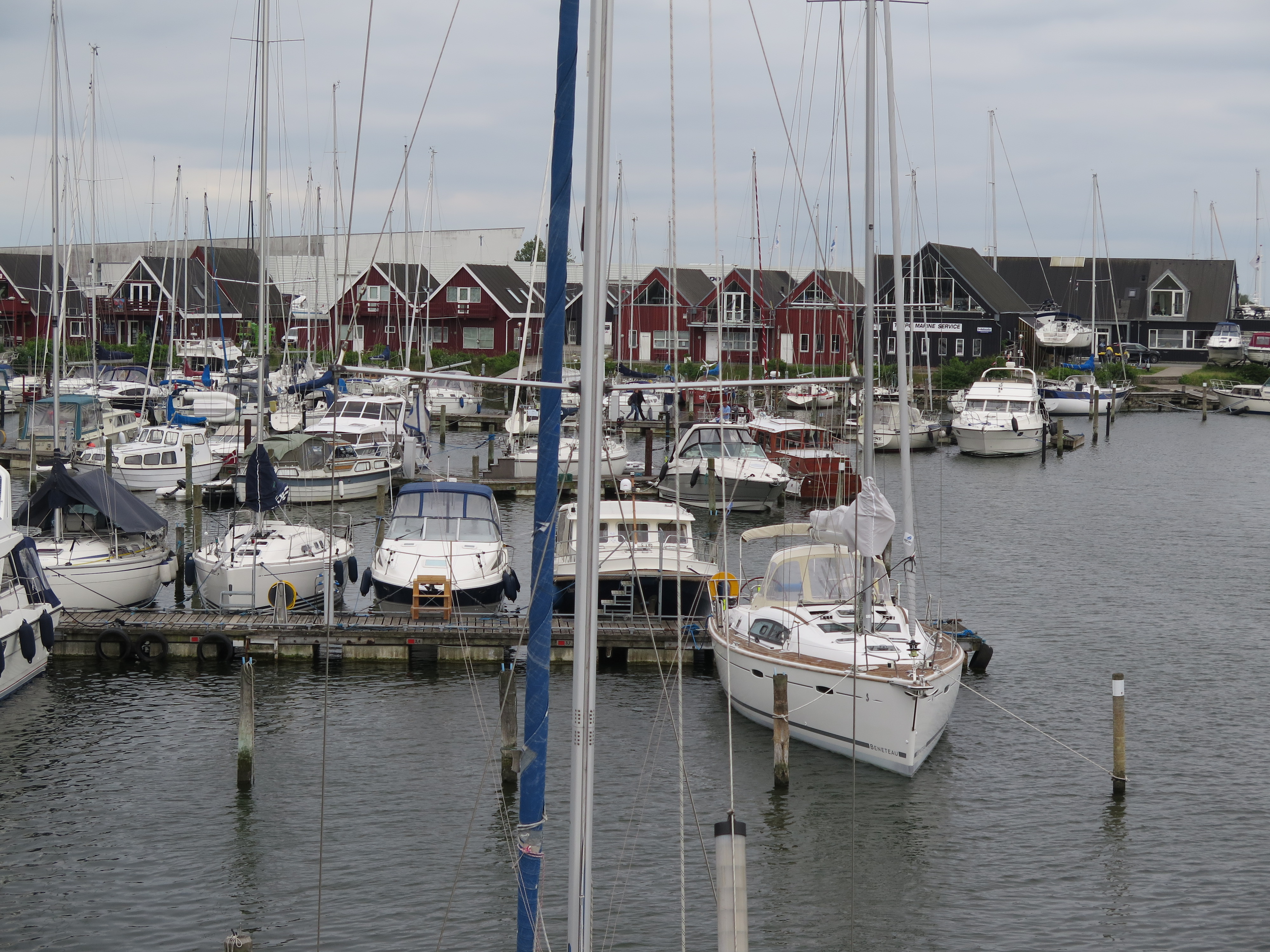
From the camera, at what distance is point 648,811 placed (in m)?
19.0

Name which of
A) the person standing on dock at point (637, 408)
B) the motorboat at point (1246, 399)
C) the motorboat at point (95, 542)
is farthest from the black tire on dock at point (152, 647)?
the motorboat at point (1246, 399)

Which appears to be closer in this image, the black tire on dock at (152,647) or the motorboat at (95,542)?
the black tire on dock at (152,647)

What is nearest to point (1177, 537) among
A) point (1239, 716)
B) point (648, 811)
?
point (1239, 716)

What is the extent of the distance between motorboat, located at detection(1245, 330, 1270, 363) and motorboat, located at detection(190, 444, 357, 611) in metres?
82.6

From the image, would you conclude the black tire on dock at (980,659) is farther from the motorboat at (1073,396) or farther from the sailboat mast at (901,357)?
the motorboat at (1073,396)

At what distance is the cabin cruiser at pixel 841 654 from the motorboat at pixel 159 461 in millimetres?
28199

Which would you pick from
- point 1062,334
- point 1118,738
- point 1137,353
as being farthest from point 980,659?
point 1137,353

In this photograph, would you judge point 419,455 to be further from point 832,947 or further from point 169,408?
point 832,947

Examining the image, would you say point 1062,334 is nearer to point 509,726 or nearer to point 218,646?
point 218,646

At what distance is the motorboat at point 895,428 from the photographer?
199ft

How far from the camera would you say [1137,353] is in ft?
337

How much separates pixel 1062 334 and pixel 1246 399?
13306 mm

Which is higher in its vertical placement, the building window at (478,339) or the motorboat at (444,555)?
the building window at (478,339)

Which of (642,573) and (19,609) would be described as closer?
(19,609)
